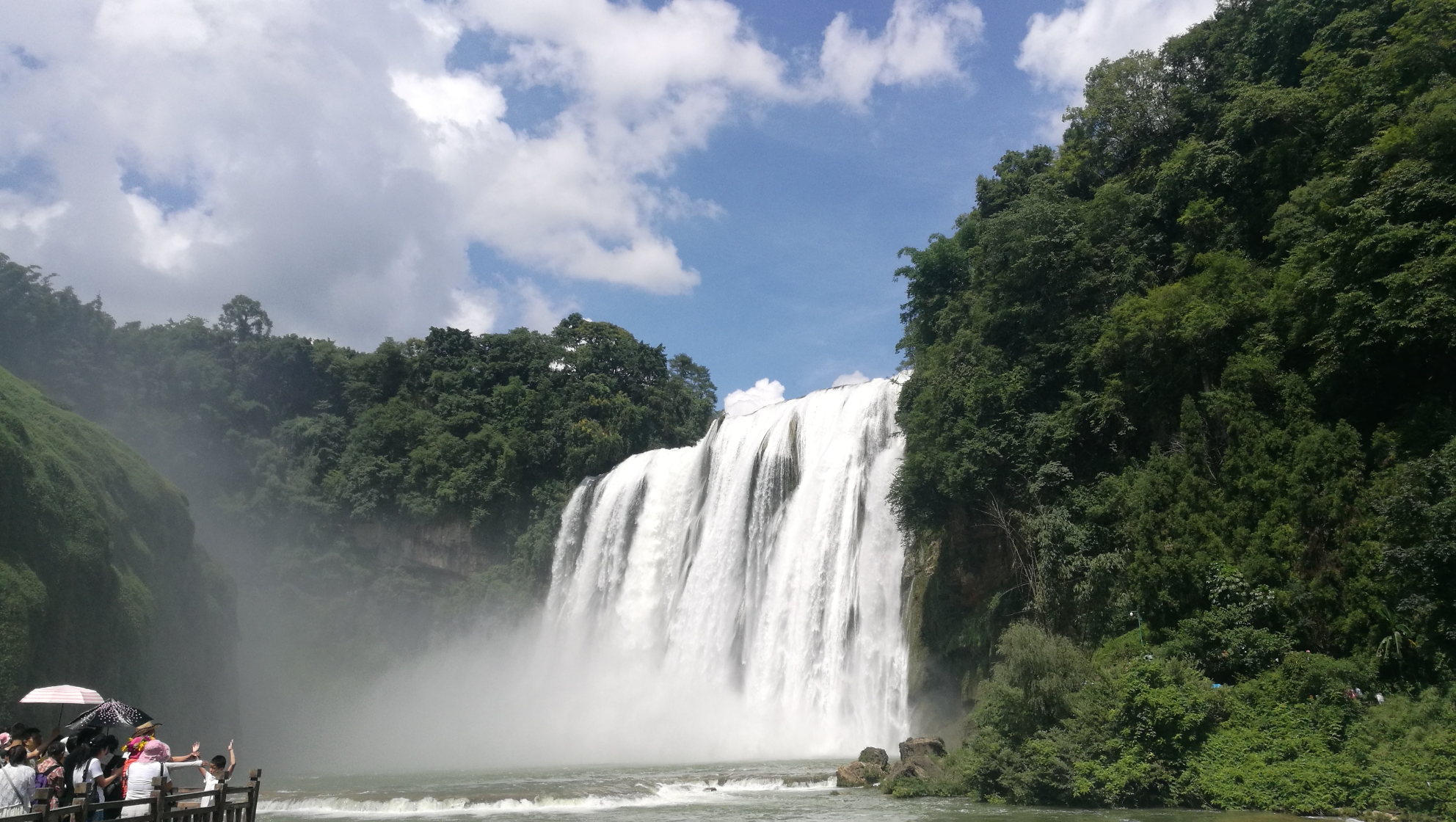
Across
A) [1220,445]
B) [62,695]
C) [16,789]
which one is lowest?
[16,789]

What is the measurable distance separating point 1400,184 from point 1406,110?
3.21 m

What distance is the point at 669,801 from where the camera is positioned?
63.9 ft

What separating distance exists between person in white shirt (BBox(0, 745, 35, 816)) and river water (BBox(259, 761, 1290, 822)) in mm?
9632

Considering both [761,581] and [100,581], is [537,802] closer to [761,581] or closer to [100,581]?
[761,581]

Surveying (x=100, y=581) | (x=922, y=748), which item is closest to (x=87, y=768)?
(x=922, y=748)

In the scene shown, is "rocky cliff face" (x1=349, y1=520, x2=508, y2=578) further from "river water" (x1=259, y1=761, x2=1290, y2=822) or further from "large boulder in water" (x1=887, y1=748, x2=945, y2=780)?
"large boulder in water" (x1=887, y1=748, x2=945, y2=780)

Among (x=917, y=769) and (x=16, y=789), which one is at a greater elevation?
(x=16, y=789)

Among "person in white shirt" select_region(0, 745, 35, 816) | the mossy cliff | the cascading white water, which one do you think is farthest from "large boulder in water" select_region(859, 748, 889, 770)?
the mossy cliff

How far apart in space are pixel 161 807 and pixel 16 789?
1195 mm

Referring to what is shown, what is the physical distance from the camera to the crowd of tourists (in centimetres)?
898

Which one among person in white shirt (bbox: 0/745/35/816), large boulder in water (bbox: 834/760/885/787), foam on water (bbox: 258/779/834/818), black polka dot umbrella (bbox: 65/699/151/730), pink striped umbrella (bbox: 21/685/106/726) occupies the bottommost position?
foam on water (bbox: 258/779/834/818)

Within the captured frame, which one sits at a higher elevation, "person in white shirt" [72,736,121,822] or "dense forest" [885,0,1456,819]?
"dense forest" [885,0,1456,819]

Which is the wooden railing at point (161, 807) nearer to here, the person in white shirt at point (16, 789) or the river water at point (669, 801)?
the person in white shirt at point (16, 789)

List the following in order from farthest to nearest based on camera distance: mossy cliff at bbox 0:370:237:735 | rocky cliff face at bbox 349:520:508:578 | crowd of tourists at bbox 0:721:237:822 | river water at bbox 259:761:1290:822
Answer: rocky cliff face at bbox 349:520:508:578
mossy cliff at bbox 0:370:237:735
river water at bbox 259:761:1290:822
crowd of tourists at bbox 0:721:237:822
